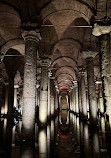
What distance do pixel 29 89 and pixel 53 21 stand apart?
512 cm

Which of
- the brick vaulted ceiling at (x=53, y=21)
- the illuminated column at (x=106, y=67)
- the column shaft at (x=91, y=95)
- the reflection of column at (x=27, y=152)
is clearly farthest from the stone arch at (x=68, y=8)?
the reflection of column at (x=27, y=152)

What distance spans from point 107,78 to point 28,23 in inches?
152

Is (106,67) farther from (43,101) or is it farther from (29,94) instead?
(43,101)

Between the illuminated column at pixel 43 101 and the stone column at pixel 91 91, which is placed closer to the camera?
the stone column at pixel 91 91

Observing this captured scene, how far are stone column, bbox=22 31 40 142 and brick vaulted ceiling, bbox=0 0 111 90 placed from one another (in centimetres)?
78

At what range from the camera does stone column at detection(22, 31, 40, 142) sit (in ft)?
17.0

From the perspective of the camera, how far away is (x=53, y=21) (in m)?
8.73

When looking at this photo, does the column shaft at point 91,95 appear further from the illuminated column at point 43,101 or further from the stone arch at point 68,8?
the stone arch at point 68,8

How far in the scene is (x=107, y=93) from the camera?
507 centimetres

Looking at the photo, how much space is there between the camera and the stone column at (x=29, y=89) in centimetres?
517

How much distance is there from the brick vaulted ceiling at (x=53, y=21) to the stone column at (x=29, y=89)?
→ 78 centimetres

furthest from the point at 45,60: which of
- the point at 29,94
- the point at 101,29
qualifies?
the point at 101,29

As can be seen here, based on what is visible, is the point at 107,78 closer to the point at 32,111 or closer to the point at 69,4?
the point at 32,111

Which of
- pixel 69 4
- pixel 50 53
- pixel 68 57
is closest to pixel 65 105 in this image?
pixel 68 57
